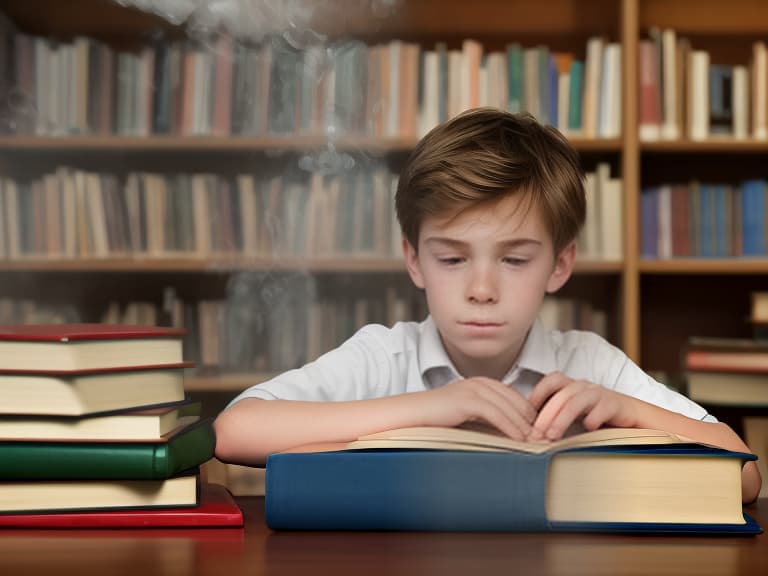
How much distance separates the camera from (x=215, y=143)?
77.4 inches

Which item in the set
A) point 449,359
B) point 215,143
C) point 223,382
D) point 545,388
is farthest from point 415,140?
point 545,388

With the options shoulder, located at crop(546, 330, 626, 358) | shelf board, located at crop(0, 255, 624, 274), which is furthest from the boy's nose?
shelf board, located at crop(0, 255, 624, 274)

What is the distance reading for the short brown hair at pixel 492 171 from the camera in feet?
3.03

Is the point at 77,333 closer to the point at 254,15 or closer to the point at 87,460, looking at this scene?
the point at 87,460

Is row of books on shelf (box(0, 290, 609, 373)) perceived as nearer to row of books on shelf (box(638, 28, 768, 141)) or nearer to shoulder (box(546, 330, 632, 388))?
row of books on shelf (box(638, 28, 768, 141))

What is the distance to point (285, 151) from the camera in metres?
1.97

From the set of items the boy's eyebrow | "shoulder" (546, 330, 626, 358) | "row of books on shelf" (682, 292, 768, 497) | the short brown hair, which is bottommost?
"row of books on shelf" (682, 292, 768, 497)

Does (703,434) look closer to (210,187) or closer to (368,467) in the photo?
(368,467)

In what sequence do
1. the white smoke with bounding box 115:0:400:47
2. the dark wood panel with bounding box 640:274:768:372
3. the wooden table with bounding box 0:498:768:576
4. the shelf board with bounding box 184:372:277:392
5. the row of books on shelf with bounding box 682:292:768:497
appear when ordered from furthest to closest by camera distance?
1. the dark wood panel with bounding box 640:274:768:372
2. the white smoke with bounding box 115:0:400:47
3. the shelf board with bounding box 184:372:277:392
4. the row of books on shelf with bounding box 682:292:768:497
5. the wooden table with bounding box 0:498:768:576

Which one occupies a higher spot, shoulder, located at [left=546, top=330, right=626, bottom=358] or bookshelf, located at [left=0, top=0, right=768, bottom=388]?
bookshelf, located at [left=0, top=0, right=768, bottom=388]

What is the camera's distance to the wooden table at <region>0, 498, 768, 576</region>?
0.48 metres

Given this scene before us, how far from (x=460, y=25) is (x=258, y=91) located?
0.50m

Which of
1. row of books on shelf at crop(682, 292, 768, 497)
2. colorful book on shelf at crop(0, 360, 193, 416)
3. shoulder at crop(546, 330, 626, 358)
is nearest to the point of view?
colorful book on shelf at crop(0, 360, 193, 416)

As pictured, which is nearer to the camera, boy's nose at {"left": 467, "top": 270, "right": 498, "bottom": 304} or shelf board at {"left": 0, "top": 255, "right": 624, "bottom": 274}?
boy's nose at {"left": 467, "top": 270, "right": 498, "bottom": 304}
